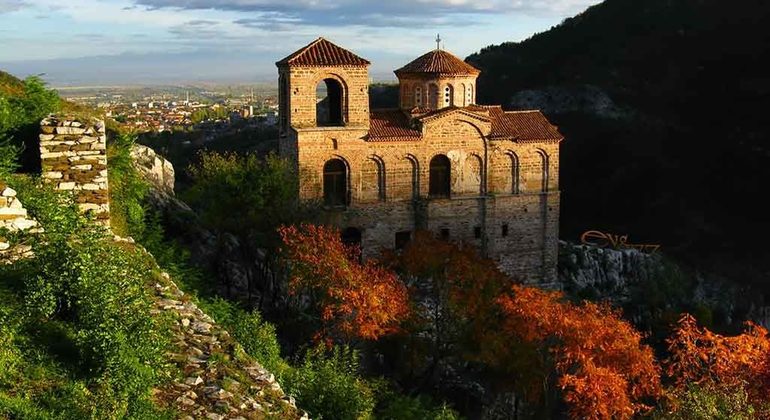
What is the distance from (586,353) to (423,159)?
13.7 metres

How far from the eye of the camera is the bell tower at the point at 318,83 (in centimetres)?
2741

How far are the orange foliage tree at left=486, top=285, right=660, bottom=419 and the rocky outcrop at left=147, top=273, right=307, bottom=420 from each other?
1082 centimetres

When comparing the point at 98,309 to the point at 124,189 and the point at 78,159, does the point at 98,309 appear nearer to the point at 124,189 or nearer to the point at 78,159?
the point at 78,159

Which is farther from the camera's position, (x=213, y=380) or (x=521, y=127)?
(x=521, y=127)

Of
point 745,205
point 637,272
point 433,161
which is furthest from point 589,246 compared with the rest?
point 745,205

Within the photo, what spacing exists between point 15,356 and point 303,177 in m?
21.6

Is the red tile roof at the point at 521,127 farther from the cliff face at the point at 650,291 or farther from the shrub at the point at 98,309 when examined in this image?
the shrub at the point at 98,309

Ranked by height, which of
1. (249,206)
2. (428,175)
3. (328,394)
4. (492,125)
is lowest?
(328,394)

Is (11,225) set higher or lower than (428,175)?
higher

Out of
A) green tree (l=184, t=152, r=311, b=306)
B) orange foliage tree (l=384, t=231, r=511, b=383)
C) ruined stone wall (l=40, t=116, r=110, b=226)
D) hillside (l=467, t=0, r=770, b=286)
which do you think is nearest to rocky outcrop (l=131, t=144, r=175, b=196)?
green tree (l=184, t=152, r=311, b=306)

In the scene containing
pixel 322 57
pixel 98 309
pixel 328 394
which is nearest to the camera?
pixel 98 309

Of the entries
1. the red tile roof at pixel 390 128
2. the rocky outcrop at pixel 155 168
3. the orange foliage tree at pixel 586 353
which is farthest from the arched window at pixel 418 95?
the orange foliage tree at pixel 586 353

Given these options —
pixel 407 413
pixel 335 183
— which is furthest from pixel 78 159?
pixel 335 183

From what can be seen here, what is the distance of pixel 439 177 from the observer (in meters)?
29.9
